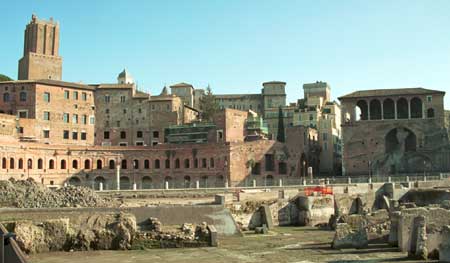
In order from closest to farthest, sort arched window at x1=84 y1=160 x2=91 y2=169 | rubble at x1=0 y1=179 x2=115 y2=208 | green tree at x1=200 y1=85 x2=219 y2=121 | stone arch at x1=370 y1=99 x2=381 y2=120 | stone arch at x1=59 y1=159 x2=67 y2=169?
rubble at x1=0 y1=179 x2=115 y2=208 → stone arch at x1=59 y1=159 x2=67 y2=169 → arched window at x1=84 y1=160 x2=91 y2=169 → stone arch at x1=370 y1=99 x2=381 y2=120 → green tree at x1=200 y1=85 x2=219 y2=121

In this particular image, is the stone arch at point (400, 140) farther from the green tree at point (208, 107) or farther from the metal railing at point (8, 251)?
the metal railing at point (8, 251)

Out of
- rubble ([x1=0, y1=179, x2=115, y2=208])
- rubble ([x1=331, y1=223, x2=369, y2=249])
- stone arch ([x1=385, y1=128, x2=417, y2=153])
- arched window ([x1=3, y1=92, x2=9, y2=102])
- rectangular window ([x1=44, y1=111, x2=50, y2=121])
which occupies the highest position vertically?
arched window ([x1=3, y1=92, x2=9, y2=102])

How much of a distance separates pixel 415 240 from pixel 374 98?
2071 inches

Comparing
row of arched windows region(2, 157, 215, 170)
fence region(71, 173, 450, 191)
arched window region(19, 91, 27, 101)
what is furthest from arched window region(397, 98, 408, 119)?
arched window region(19, 91, 27, 101)

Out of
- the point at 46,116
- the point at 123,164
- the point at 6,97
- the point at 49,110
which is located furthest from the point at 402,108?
the point at 6,97

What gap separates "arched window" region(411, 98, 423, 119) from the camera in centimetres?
7306

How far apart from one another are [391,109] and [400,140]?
249 inches

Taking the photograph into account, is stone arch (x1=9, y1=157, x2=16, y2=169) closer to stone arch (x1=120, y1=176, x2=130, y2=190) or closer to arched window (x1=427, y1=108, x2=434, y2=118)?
stone arch (x1=120, y1=176, x2=130, y2=190)

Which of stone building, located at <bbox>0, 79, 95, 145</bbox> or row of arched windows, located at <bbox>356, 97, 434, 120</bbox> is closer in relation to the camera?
stone building, located at <bbox>0, 79, 95, 145</bbox>

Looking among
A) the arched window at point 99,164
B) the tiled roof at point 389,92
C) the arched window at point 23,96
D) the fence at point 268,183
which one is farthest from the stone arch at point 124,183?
the tiled roof at point 389,92

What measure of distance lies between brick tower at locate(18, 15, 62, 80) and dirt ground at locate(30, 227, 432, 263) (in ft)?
204

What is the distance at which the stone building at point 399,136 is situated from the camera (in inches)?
2761

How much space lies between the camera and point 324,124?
3543 inches

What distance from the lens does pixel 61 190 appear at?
120ft
